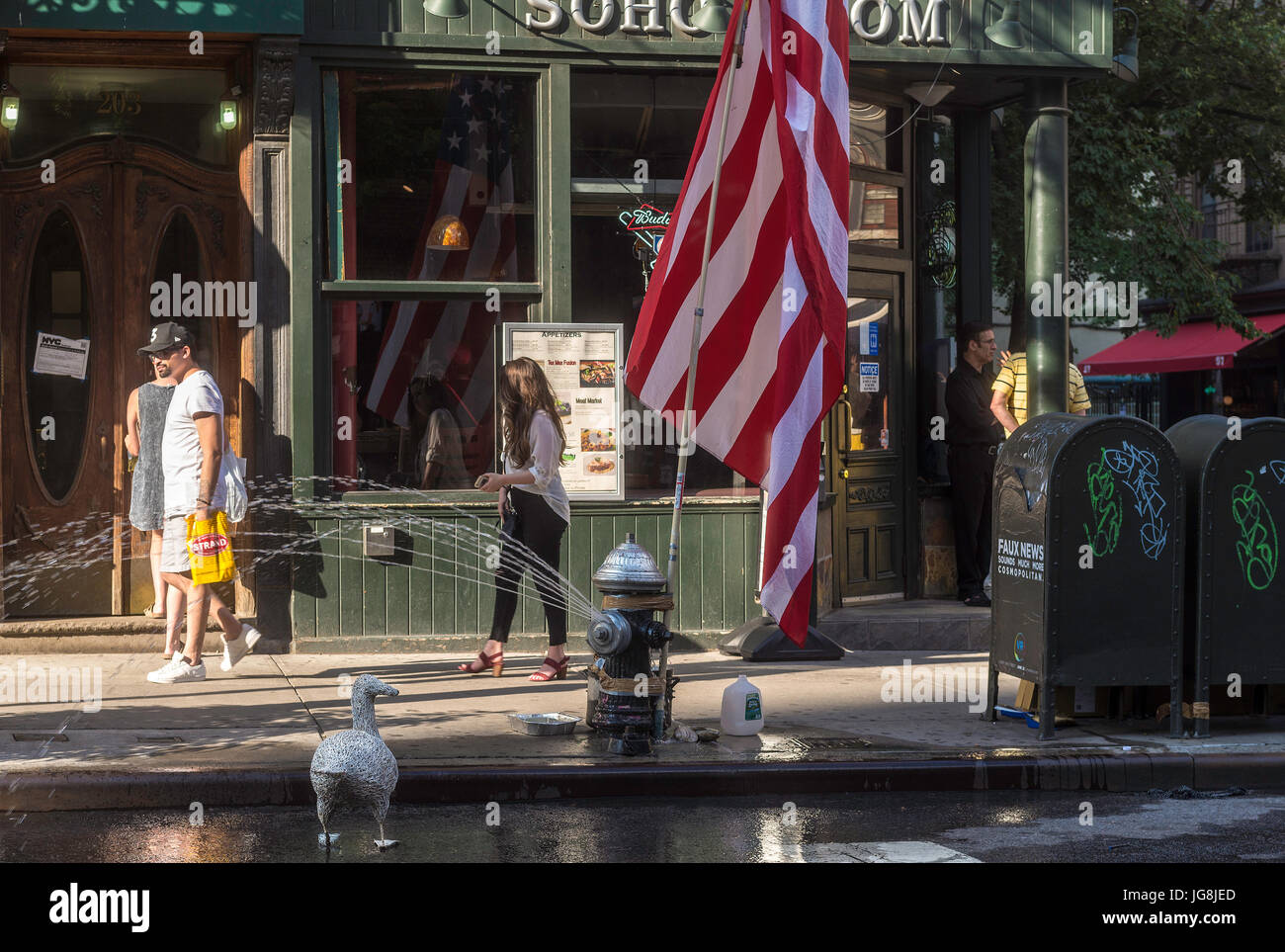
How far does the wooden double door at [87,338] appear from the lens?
34.7 feet

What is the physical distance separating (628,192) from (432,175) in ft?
4.49

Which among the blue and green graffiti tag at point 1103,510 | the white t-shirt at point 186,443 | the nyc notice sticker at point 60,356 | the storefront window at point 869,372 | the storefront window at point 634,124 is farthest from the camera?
the storefront window at point 869,372

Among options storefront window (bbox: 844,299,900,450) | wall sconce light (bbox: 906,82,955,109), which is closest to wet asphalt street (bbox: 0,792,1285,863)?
storefront window (bbox: 844,299,900,450)

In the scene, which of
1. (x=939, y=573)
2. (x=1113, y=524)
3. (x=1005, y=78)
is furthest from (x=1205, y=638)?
(x=1005, y=78)

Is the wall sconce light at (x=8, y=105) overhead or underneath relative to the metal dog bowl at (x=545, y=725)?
overhead

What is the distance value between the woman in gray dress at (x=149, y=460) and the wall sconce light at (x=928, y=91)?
5.86 m

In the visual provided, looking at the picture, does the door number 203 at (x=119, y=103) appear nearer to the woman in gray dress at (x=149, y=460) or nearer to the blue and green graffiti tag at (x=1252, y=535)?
the woman in gray dress at (x=149, y=460)

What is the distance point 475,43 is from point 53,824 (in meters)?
6.18

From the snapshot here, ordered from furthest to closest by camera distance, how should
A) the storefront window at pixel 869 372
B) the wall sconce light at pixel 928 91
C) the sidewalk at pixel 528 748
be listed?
the storefront window at pixel 869 372 < the wall sconce light at pixel 928 91 < the sidewalk at pixel 528 748

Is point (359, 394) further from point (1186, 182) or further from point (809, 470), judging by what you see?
point (1186, 182)

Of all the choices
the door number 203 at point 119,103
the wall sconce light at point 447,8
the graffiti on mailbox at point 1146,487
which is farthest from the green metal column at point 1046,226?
the door number 203 at point 119,103

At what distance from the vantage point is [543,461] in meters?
9.23

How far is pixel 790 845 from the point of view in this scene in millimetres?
6145

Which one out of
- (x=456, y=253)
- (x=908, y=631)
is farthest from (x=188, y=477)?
(x=908, y=631)
